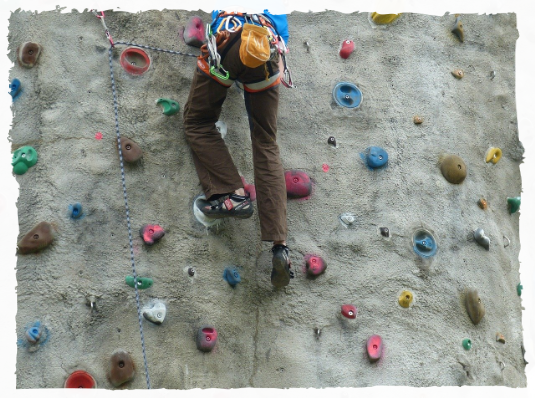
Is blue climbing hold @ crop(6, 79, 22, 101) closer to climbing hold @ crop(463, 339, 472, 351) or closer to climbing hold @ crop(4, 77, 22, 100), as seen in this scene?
climbing hold @ crop(4, 77, 22, 100)

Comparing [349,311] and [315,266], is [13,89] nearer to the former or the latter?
[315,266]

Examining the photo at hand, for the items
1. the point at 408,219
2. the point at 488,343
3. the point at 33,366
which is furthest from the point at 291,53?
the point at 33,366

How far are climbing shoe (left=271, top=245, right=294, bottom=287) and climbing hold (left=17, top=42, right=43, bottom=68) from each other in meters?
2.10

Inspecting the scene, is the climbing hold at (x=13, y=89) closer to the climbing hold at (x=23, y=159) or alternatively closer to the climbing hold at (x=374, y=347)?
the climbing hold at (x=23, y=159)

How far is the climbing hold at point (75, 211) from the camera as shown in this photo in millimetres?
5238

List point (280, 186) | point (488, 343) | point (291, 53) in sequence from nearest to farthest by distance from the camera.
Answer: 1. point (280, 186)
2. point (488, 343)
3. point (291, 53)

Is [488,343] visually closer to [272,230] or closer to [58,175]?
[272,230]

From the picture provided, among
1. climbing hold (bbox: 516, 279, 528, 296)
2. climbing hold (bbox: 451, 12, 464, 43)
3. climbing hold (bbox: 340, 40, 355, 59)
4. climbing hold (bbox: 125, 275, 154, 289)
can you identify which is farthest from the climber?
climbing hold (bbox: 516, 279, 528, 296)

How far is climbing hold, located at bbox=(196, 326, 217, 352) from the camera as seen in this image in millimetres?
5172

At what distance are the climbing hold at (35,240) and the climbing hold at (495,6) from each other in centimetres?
390

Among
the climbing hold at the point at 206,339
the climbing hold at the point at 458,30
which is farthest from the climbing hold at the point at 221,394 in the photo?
the climbing hold at the point at 458,30

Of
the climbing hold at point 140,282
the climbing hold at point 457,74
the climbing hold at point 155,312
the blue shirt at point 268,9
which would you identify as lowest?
the climbing hold at point 155,312

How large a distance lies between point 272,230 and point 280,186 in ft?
0.97

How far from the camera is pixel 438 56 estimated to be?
20.8 feet
